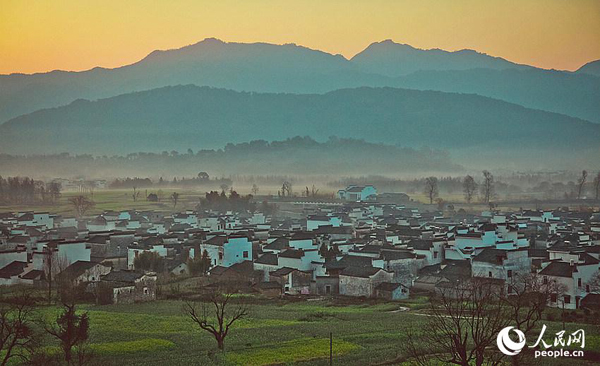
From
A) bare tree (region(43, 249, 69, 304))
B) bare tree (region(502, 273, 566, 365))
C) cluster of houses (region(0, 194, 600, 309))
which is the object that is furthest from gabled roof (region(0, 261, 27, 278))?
bare tree (region(502, 273, 566, 365))

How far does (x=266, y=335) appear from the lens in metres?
23.0

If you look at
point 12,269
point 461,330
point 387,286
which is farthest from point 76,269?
point 461,330

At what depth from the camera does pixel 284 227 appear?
182 ft

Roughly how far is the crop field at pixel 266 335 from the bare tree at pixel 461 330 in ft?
2.74

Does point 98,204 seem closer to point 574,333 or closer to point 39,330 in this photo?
point 39,330

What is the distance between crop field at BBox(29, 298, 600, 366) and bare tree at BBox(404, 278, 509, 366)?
32.8 inches

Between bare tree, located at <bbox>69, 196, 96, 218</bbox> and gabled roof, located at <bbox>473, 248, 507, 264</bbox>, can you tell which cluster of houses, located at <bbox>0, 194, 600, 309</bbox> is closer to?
gabled roof, located at <bbox>473, 248, 507, 264</bbox>

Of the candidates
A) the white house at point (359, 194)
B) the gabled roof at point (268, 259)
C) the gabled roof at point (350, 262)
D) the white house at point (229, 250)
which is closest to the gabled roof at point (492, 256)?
the gabled roof at point (350, 262)

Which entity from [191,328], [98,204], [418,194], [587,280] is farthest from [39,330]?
[418,194]

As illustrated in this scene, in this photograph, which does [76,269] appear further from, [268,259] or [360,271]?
[360,271]

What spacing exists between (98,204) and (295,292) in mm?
55767

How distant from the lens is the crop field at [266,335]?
19953 millimetres

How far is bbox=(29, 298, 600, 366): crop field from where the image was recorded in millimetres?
19953

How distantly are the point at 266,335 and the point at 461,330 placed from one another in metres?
6.07
